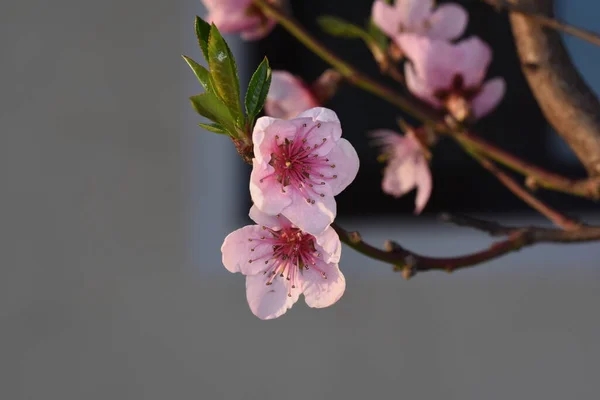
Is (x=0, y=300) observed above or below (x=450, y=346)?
below

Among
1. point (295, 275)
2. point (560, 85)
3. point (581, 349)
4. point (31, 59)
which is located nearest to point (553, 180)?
point (560, 85)

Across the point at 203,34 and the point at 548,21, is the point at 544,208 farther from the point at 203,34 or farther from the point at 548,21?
the point at 203,34

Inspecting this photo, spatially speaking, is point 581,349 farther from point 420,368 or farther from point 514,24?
point 514,24

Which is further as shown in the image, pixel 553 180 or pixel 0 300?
pixel 0 300

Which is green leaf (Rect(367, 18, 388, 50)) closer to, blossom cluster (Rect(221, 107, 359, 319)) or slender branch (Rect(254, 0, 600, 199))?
slender branch (Rect(254, 0, 600, 199))

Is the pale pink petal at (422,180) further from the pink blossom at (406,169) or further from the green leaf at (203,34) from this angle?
the green leaf at (203,34)

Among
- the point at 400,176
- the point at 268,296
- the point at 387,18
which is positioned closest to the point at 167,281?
the point at 400,176
